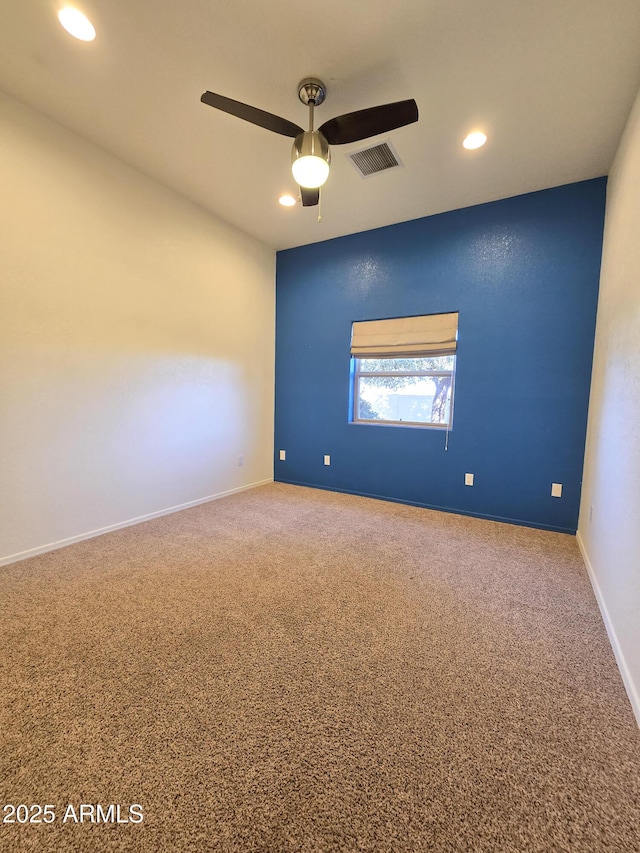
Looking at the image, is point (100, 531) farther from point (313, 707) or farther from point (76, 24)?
point (76, 24)

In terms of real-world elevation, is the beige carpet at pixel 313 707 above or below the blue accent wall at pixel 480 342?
below

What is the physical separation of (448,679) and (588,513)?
1908 mm

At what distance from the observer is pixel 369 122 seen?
1798mm

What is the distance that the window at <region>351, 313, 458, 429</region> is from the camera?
11.3 ft

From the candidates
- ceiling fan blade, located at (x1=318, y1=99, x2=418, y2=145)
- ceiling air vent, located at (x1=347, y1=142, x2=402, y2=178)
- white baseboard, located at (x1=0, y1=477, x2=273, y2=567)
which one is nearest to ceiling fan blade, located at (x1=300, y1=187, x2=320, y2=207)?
ceiling fan blade, located at (x1=318, y1=99, x2=418, y2=145)

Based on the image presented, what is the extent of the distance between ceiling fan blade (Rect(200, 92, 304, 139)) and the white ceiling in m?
0.33

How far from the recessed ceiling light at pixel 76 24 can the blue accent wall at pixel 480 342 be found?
257 centimetres

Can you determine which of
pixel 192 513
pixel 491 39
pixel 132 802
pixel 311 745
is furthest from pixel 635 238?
pixel 192 513

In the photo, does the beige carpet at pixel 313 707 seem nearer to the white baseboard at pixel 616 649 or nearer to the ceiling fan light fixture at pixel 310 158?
the white baseboard at pixel 616 649

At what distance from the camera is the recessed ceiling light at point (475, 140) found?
89.5 inches

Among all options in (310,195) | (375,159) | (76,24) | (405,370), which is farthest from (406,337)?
(76,24)

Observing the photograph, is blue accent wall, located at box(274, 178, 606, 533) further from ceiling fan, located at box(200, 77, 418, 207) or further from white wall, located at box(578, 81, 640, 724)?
ceiling fan, located at box(200, 77, 418, 207)

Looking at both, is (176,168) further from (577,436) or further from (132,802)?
(577,436)

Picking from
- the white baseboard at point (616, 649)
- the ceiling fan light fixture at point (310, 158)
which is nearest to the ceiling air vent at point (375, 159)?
the ceiling fan light fixture at point (310, 158)
